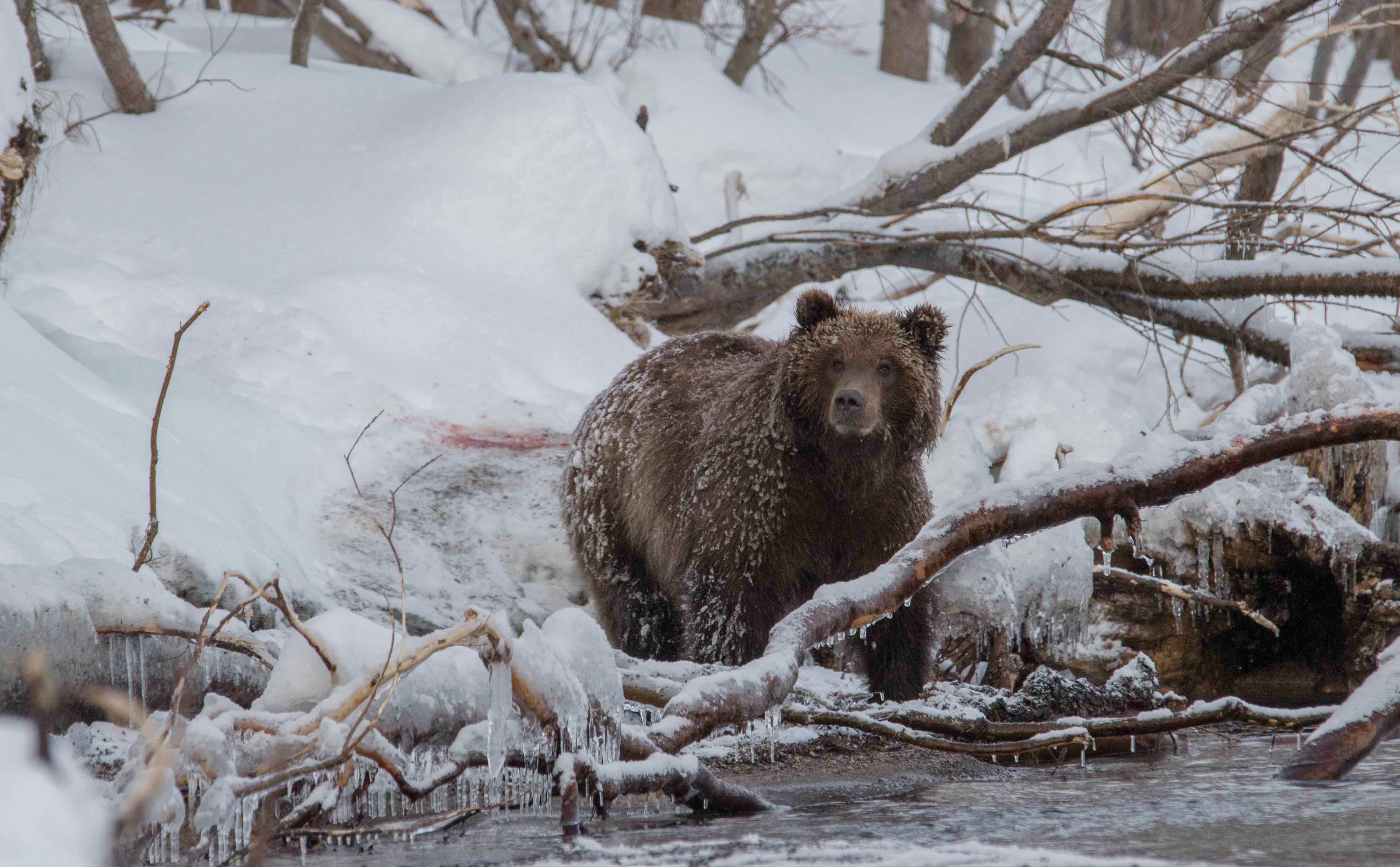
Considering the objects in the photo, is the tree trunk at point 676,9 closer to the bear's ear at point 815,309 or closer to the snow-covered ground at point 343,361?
the snow-covered ground at point 343,361

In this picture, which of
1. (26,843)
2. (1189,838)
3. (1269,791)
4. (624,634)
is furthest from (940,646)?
(26,843)

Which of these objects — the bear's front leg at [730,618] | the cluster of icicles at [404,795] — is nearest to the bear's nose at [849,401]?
the bear's front leg at [730,618]

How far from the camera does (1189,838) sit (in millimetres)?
2770

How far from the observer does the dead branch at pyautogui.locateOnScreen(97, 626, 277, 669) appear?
302 centimetres

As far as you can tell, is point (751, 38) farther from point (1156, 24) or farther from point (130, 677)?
point (130, 677)

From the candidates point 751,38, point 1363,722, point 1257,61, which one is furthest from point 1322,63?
point 1363,722

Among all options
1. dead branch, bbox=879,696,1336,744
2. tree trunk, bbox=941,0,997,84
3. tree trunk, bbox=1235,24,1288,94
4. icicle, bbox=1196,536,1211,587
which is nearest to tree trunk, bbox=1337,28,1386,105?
tree trunk, bbox=941,0,997,84

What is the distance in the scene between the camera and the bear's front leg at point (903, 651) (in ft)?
16.4

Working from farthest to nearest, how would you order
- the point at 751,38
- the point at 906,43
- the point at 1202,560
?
the point at 906,43, the point at 751,38, the point at 1202,560

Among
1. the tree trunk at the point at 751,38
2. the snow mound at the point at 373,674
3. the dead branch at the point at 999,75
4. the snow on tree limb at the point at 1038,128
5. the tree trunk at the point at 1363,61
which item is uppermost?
the tree trunk at the point at 1363,61

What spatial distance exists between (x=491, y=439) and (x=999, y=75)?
4.42 metres

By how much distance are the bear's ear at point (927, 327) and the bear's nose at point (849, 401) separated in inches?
21.1

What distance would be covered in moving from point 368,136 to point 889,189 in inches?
145

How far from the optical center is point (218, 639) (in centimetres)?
323
